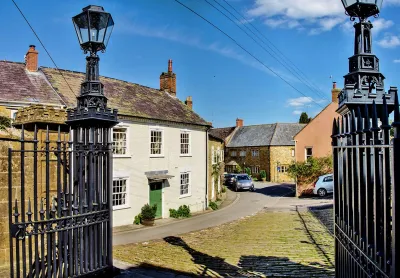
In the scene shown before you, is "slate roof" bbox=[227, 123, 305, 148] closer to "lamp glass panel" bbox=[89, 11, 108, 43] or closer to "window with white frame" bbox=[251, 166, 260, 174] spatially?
"window with white frame" bbox=[251, 166, 260, 174]

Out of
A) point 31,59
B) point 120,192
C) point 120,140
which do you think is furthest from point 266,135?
point 31,59

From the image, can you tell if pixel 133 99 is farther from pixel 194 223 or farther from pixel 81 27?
pixel 81 27

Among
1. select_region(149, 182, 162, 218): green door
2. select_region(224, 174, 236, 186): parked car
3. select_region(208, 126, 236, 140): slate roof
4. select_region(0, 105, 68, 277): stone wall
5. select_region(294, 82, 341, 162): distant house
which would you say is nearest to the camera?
select_region(0, 105, 68, 277): stone wall

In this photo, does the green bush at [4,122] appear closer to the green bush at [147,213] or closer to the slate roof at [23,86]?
the slate roof at [23,86]

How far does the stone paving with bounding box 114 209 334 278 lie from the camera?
7.48 meters

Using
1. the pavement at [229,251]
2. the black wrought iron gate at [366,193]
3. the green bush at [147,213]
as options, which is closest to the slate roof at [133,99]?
the green bush at [147,213]

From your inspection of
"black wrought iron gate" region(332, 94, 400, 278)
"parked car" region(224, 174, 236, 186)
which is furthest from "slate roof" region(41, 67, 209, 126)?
"parked car" region(224, 174, 236, 186)

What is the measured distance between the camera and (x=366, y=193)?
112 inches

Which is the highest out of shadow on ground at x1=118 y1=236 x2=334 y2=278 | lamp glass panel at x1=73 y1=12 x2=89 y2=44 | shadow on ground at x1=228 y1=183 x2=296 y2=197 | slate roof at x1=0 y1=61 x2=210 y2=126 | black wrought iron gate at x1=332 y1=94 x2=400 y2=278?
slate roof at x1=0 y1=61 x2=210 y2=126

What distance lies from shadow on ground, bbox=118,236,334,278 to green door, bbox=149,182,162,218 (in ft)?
36.7

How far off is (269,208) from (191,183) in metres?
5.52

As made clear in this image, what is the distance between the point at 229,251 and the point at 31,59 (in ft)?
49.4

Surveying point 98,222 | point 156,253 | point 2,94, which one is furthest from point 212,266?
point 2,94

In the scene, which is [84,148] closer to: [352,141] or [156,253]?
[352,141]
